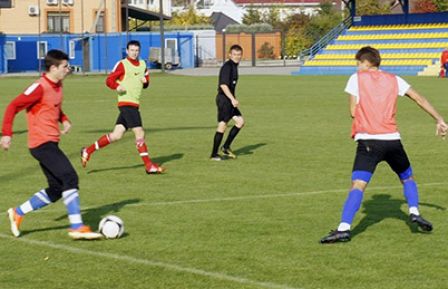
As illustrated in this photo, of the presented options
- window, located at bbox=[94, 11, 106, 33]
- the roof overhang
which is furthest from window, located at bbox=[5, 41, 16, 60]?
the roof overhang

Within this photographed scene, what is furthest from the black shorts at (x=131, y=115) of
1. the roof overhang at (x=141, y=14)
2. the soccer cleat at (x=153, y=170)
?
the roof overhang at (x=141, y=14)

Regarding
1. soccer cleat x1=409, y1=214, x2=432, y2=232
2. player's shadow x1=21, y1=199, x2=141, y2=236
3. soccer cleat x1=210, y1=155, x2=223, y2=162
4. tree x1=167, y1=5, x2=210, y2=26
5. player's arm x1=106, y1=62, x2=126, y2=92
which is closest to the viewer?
soccer cleat x1=409, y1=214, x2=432, y2=232

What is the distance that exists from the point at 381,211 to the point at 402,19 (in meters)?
51.8

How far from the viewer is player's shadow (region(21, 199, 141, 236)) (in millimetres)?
10484

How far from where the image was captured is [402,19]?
61.6 m

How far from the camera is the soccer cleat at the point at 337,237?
9.30 metres

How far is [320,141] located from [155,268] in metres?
11.5

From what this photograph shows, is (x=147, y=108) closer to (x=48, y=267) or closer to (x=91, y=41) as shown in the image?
(x=48, y=267)

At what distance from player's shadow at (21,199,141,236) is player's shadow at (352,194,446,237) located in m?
2.75

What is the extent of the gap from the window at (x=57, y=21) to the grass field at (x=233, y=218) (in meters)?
60.7

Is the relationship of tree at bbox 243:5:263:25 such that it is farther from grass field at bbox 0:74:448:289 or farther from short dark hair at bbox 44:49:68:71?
short dark hair at bbox 44:49:68:71

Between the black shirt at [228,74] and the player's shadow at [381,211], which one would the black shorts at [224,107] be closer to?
the black shirt at [228,74]

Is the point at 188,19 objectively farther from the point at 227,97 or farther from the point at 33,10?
the point at 227,97

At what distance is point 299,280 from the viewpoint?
7.95 metres
